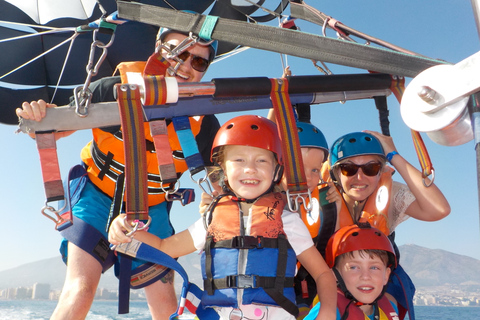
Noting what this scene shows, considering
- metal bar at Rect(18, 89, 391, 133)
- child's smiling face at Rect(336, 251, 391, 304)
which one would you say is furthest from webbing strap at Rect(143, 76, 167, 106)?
child's smiling face at Rect(336, 251, 391, 304)

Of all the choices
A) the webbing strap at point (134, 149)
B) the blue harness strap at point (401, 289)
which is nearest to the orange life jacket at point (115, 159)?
the webbing strap at point (134, 149)

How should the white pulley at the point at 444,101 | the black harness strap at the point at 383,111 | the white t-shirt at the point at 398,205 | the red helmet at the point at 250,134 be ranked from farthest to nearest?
the white t-shirt at the point at 398,205
the black harness strap at the point at 383,111
the red helmet at the point at 250,134
the white pulley at the point at 444,101

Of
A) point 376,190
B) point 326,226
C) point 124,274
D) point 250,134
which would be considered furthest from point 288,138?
point 124,274

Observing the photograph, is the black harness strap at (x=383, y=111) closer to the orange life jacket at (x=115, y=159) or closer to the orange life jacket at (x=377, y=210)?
the orange life jacket at (x=377, y=210)

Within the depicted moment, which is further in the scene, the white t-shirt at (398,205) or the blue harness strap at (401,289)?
the white t-shirt at (398,205)

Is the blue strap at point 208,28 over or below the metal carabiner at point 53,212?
over

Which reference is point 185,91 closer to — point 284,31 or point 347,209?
point 284,31

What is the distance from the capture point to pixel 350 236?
9.52ft

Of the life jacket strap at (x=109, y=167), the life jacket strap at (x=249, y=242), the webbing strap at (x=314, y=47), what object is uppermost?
the webbing strap at (x=314, y=47)

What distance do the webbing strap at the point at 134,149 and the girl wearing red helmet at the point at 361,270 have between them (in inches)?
56.6

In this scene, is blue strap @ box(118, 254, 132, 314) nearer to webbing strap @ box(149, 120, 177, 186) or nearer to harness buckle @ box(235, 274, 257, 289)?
webbing strap @ box(149, 120, 177, 186)

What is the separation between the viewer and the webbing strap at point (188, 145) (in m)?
2.57

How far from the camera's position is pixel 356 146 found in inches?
132

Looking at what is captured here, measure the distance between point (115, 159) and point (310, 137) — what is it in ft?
4.59
